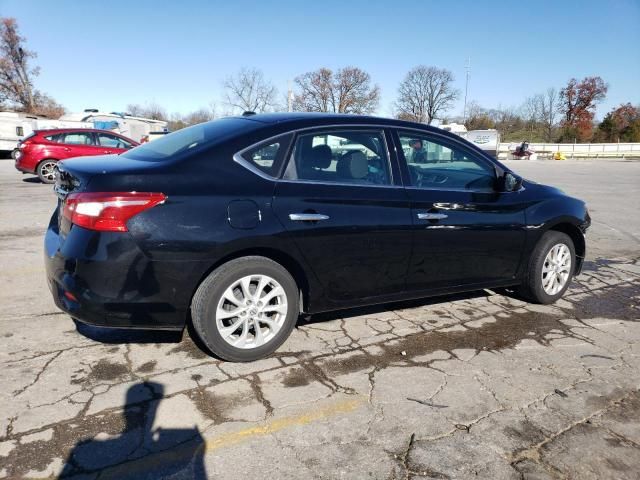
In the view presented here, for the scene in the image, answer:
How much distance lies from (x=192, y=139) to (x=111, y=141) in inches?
442

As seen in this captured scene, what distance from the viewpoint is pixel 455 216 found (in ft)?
13.1

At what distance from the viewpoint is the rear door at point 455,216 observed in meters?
3.87

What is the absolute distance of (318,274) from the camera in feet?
11.4

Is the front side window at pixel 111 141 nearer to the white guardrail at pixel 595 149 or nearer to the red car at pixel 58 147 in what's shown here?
the red car at pixel 58 147

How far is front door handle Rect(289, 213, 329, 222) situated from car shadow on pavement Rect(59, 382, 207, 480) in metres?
1.43

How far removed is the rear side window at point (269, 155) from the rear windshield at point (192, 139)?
204 millimetres

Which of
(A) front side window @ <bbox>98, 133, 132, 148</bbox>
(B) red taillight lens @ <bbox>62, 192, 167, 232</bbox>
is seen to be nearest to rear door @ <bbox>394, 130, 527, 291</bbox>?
(B) red taillight lens @ <bbox>62, 192, 167, 232</bbox>

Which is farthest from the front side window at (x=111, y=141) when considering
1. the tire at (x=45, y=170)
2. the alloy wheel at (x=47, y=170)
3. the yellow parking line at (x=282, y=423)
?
the yellow parking line at (x=282, y=423)

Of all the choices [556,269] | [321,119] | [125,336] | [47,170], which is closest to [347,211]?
[321,119]

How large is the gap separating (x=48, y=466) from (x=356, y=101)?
6744cm

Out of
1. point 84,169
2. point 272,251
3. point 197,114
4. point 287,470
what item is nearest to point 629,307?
point 272,251

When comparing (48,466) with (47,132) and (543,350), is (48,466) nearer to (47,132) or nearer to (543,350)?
(543,350)

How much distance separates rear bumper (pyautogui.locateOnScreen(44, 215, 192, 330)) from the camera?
114 inches

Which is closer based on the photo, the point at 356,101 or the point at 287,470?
the point at 287,470
